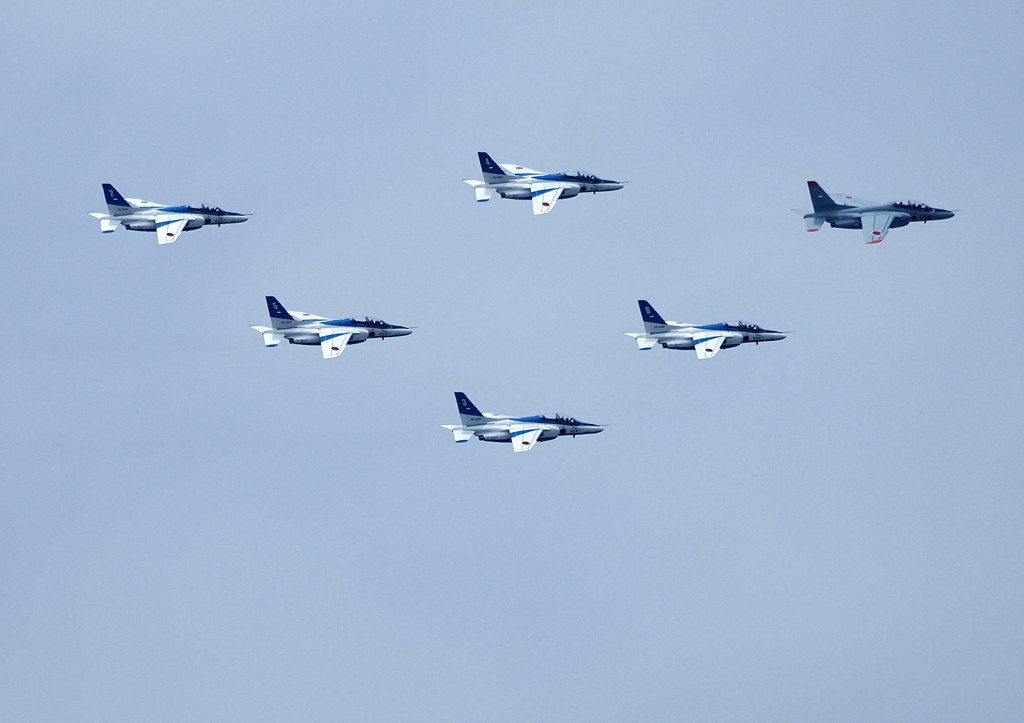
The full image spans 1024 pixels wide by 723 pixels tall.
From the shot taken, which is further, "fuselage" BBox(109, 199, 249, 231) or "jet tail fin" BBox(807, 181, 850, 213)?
"fuselage" BBox(109, 199, 249, 231)

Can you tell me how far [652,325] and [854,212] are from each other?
68.3 feet

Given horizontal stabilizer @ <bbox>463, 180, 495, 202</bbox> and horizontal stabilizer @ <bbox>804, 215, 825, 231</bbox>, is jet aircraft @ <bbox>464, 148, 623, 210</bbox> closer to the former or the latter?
horizontal stabilizer @ <bbox>463, 180, 495, 202</bbox>

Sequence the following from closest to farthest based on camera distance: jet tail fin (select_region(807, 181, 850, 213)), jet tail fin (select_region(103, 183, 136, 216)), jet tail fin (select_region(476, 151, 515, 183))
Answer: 1. jet tail fin (select_region(807, 181, 850, 213))
2. jet tail fin (select_region(103, 183, 136, 216))
3. jet tail fin (select_region(476, 151, 515, 183))

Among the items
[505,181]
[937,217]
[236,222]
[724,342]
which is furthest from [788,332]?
[236,222]

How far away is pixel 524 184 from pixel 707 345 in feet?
72.9

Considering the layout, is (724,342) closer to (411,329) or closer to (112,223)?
(411,329)

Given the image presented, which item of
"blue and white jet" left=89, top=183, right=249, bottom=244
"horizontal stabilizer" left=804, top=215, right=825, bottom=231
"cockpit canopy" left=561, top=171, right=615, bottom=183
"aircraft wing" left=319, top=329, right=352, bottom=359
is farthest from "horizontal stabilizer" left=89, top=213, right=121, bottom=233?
"horizontal stabilizer" left=804, top=215, right=825, bottom=231

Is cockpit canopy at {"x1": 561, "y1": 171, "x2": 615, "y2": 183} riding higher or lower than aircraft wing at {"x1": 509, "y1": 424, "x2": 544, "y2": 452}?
higher

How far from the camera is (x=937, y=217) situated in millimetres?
159500

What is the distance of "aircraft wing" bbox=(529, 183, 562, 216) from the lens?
15725cm

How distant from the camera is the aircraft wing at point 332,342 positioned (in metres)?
150

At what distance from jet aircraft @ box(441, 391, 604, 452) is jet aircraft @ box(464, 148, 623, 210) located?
19.5m

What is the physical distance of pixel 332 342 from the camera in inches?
5950

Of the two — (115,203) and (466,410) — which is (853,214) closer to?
(466,410)
